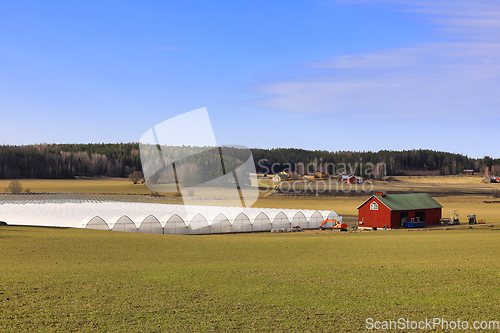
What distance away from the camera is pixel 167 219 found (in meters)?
48.0

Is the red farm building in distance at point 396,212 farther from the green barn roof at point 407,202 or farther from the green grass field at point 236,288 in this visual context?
the green grass field at point 236,288

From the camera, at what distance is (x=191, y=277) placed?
19797 millimetres

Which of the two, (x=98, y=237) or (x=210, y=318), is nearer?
(x=210, y=318)

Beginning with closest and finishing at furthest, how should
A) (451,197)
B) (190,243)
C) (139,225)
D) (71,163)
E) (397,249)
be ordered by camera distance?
1. (397,249)
2. (190,243)
3. (139,225)
4. (451,197)
5. (71,163)

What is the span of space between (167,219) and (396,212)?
99.9 feet

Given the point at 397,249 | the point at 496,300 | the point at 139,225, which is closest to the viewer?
the point at 496,300

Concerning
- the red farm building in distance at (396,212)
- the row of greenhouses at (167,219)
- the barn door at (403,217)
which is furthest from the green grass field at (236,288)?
the barn door at (403,217)

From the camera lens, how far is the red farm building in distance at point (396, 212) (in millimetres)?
55875

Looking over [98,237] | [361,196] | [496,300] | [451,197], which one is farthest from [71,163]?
[496,300]

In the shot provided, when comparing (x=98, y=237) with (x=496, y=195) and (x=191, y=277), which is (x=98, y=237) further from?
(x=496, y=195)

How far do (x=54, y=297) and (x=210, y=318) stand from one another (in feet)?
21.3

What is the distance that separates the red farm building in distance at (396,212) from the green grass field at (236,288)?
1047 inches

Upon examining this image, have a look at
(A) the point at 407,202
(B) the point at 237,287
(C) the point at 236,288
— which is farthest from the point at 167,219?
(A) the point at 407,202

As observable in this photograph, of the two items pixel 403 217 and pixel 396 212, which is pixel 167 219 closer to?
pixel 396 212
